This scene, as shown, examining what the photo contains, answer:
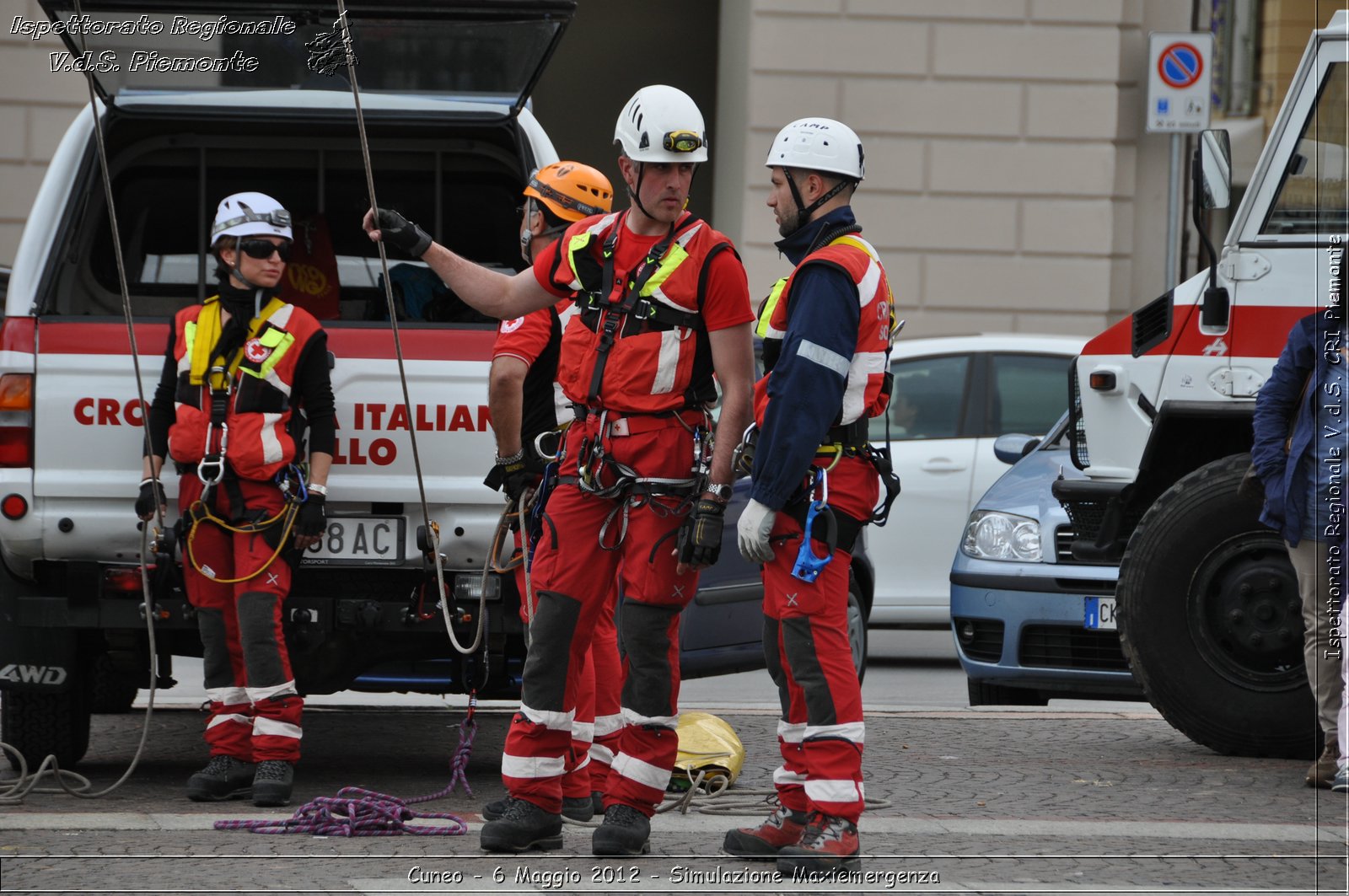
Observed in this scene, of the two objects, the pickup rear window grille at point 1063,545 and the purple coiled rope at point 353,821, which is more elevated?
the pickup rear window grille at point 1063,545

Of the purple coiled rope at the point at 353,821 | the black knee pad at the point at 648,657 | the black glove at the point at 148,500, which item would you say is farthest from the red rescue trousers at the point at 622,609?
the black glove at the point at 148,500

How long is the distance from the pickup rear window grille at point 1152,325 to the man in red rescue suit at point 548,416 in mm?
2250

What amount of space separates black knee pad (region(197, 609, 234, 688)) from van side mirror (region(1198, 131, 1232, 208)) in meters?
3.65

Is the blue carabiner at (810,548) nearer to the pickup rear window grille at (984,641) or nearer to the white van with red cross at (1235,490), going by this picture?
the white van with red cross at (1235,490)

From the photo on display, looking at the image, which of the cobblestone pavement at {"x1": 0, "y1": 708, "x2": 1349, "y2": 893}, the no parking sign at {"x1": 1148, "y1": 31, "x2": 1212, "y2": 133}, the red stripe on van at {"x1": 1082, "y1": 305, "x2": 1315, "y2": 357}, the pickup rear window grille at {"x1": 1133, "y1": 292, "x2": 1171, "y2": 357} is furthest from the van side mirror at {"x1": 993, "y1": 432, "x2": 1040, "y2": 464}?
the no parking sign at {"x1": 1148, "y1": 31, "x2": 1212, "y2": 133}

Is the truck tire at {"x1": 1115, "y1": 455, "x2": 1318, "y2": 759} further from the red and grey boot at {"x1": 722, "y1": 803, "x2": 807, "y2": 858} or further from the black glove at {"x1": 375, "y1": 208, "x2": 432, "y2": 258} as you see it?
the black glove at {"x1": 375, "y1": 208, "x2": 432, "y2": 258}

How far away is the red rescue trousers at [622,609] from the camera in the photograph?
207 inches

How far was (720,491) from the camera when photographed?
520 centimetres

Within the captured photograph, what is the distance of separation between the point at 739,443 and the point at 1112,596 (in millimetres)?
3165

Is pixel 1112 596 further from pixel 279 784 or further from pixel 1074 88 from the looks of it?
pixel 1074 88

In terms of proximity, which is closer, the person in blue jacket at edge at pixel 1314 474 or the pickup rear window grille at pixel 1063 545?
the person in blue jacket at edge at pixel 1314 474

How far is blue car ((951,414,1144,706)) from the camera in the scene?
8008 millimetres

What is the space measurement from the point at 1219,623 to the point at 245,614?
346 cm

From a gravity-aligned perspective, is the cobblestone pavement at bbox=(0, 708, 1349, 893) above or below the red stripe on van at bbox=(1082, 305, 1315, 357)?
below
